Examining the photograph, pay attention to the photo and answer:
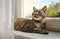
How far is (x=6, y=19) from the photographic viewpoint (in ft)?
3.68

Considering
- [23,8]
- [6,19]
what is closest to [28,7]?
[23,8]

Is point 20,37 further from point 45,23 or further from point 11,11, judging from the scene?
point 45,23

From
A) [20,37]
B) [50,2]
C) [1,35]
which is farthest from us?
[50,2]

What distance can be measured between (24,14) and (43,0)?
0.45 m

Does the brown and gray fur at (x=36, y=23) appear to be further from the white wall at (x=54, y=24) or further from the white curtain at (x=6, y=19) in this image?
the white curtain at (x=6, y=19)

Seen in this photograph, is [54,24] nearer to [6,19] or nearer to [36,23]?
[36,23]

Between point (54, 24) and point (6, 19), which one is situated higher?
point (6, 19)

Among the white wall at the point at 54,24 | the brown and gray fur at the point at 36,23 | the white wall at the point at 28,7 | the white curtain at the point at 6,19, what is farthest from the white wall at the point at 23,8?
the white curtain at the point at 6,19

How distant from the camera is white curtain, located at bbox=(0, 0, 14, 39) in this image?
3.62 ft

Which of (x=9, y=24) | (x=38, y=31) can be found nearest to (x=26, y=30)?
(x=38, y=31)

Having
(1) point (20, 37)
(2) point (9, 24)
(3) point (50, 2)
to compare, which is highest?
(3) point (50, 2)

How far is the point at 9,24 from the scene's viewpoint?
113cm

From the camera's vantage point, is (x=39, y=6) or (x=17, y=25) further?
(x=39, y=6)

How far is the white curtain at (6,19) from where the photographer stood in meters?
1.10
